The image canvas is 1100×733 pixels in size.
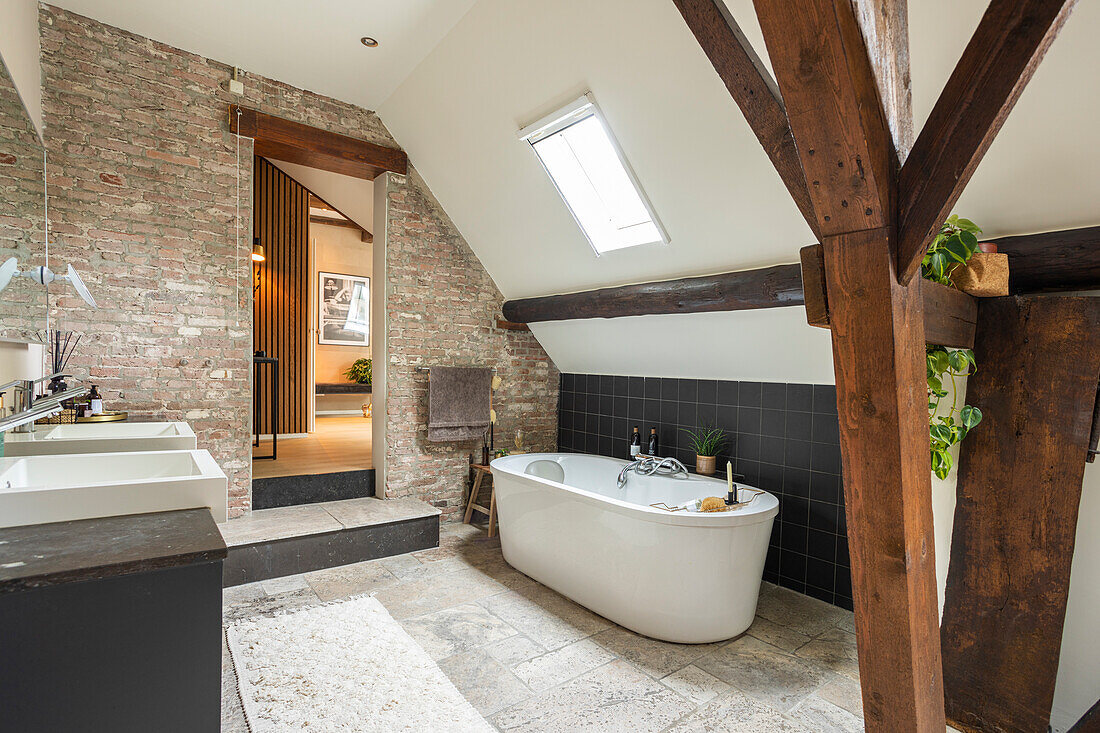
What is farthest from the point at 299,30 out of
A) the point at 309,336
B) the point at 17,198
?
the point at 309,336

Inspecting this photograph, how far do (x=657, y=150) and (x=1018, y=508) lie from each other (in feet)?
7.15

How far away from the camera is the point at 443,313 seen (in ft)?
15.4

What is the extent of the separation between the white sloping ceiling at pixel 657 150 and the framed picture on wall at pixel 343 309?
170 inches

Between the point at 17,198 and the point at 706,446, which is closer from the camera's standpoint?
the point at 17,198

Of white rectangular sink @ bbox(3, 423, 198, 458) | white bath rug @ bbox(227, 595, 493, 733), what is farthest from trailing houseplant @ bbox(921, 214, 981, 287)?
white rectangular sink @ bbox(3, 423, 198, 458)

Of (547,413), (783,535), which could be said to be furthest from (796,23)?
(547,413)

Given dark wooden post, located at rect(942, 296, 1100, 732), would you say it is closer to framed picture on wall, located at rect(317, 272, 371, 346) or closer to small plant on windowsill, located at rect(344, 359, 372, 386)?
small plant on windowsill, located at rect(344, 359, 372, 386)

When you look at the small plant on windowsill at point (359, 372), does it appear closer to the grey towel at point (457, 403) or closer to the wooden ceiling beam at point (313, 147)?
the grey towel at point (457, 403)

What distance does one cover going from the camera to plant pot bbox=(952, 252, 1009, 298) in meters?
2.04

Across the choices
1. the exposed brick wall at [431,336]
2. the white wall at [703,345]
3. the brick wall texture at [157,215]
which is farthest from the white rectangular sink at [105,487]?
the white wall at [703,345]

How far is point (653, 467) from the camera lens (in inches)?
151

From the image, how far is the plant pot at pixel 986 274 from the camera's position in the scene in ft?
6.69

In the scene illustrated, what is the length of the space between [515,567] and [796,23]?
11.4 feet

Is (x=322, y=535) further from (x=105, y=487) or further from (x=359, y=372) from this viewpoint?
(x=359, y=372)
